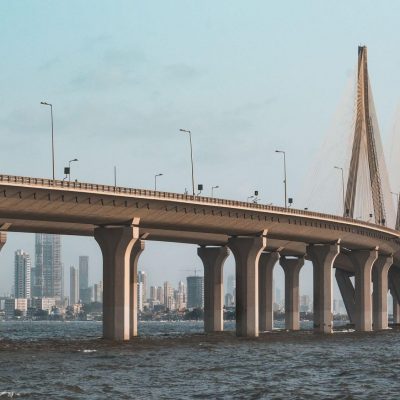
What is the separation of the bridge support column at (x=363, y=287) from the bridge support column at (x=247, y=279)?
122 feet

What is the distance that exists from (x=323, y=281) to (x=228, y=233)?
2851 centimetres

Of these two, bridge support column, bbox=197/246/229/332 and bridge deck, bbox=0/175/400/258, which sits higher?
bridge deck, bbox=0/175/400/258

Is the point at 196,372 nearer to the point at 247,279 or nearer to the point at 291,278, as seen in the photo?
the point at 247,279

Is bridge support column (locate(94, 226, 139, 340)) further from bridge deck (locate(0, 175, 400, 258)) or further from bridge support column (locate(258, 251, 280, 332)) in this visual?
bridge support column (locate(258, 251, 280, 332))

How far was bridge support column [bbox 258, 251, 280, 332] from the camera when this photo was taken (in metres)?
164

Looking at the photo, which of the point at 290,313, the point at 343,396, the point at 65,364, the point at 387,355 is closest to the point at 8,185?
the point at 65,364

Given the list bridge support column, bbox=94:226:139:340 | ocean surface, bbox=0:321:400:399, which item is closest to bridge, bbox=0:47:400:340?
bridge support column, bbox=94:226:139:340

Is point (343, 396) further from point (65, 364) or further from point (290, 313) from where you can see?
point (290, 313)

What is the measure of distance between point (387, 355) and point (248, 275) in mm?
38223

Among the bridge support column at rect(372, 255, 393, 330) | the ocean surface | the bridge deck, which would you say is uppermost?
the bridge deck

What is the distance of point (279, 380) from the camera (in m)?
63.9

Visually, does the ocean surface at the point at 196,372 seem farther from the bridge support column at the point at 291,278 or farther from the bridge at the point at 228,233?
the bridge support column at the point at 291,278

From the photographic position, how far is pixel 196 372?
225ft

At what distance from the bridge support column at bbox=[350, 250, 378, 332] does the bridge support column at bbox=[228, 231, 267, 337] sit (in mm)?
37209
